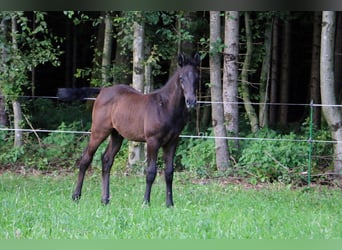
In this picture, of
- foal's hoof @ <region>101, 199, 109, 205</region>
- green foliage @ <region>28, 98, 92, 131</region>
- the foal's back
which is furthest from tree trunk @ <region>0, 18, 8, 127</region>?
foal's hoof @ <region>101, 199, 109, 205</region>

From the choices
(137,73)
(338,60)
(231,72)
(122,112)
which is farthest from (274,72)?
(122,112)

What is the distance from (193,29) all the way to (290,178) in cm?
435

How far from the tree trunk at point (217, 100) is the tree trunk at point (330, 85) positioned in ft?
6.82

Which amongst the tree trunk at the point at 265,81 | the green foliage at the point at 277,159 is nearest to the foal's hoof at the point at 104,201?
the green foliage at the point at 277,159

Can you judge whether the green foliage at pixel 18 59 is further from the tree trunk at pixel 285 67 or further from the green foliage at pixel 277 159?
the tree trunk at pixel 285 67

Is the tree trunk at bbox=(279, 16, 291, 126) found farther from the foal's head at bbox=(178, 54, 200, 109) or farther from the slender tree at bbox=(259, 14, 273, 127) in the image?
the foal's head at bbox=(178, 54, 200, 109)

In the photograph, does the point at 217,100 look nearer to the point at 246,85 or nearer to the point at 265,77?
the point at 246,85

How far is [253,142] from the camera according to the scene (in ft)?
36.5

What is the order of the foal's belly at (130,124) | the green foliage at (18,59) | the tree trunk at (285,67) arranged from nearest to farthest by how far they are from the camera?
the foal's belly at (130,124)
the green foliage at (18,59)
the tree trunk at (285,67)

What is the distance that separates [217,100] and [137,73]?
179 cm

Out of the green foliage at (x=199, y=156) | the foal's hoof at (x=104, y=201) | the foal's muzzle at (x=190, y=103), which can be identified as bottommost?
the foal's hoof at (x=104, y=201)

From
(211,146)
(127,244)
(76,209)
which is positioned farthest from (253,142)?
(127,244)

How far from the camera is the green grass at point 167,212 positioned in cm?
441

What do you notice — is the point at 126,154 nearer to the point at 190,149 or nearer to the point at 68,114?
the point at 190,149
